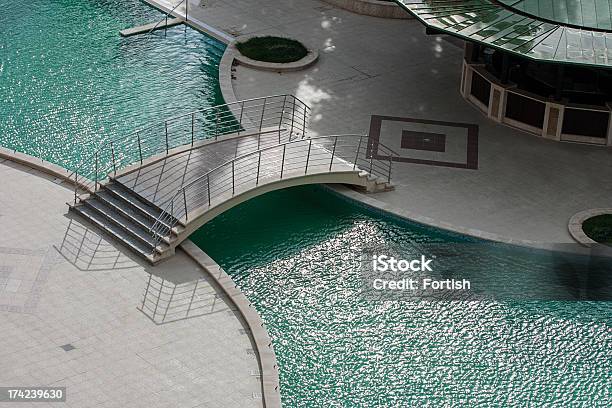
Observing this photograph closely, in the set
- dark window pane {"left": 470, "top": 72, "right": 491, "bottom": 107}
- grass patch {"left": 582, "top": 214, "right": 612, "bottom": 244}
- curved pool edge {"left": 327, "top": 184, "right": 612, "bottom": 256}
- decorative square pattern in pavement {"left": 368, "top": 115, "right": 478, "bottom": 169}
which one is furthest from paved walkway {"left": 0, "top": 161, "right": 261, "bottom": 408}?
dark window pane {"left": 470, "top": 72, "right": 491, "bottom": 107}

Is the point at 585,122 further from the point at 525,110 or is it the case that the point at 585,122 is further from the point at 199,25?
the point at 199,25

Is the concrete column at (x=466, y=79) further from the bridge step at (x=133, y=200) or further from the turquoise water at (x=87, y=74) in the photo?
the bridge step at (x=133, y=200)

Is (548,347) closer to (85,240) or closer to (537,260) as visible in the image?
(537,260)

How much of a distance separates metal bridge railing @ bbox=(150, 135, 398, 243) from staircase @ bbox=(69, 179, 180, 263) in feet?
0.69

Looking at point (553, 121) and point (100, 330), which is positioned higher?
point (553, 121)

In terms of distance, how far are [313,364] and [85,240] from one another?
809cm

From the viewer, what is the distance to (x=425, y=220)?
34781mm

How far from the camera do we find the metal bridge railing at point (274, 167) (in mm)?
32719

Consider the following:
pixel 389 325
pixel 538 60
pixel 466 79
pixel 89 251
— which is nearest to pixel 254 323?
pixel 389 325

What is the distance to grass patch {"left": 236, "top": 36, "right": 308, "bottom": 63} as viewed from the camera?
44.5 m

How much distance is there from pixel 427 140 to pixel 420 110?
226 cm

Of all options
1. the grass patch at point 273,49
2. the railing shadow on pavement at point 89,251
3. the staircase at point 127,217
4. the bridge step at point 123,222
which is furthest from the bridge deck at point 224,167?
the grass patch at point 273,49

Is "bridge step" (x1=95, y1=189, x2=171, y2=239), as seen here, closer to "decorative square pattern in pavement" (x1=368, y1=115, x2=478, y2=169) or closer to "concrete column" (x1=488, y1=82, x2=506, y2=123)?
"decorative square pattern in pavement" (x1=368, y1=115, x2=478, y2=169)

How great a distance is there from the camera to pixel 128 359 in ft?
91.9
